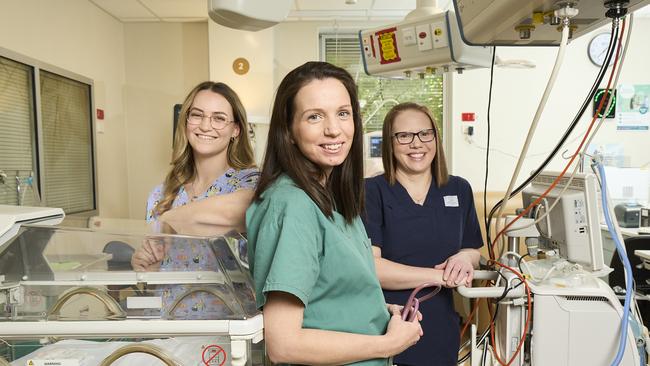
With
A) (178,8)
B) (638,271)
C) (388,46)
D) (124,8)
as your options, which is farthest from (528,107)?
(124,8)

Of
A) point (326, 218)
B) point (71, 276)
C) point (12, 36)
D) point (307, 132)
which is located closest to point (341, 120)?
point (307, 132)

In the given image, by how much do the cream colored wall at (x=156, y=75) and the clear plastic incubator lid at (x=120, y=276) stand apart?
12.5 ft

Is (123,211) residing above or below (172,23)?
below

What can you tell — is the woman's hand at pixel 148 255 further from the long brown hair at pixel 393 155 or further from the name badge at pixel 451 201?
the name badge at pixel 451 201

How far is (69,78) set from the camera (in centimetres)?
376

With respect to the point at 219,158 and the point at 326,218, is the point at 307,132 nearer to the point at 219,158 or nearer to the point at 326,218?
the point at 326,218

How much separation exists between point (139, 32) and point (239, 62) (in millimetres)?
1159

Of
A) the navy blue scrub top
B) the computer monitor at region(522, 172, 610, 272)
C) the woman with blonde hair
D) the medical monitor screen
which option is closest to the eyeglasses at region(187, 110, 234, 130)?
the woman with blonde hair

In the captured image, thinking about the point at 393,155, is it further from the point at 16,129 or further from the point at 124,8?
the point at 124,8

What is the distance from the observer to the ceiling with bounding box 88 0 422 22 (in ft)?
13.6

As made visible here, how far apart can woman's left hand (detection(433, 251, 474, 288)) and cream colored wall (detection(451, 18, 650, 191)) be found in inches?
113

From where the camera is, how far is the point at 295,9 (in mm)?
4352

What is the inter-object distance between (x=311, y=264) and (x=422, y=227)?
0.85 m

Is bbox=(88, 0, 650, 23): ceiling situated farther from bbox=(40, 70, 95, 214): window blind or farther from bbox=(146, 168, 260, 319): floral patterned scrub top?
bbox=(146, 168, 260, 319): floral patterned scrub top
